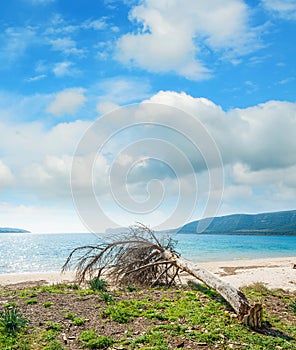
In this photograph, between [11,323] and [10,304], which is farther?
[10,304]

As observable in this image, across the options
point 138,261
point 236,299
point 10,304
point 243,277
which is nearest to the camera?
point 236,299

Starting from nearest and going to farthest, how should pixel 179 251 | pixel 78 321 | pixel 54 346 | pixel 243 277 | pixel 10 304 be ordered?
pixel 54 346 < pixel 78 321 < pixel 10 304 < pixel 243 277 < pixel 179 251

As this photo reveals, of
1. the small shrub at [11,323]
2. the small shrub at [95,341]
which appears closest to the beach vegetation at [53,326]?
the small shrub at [11,323]

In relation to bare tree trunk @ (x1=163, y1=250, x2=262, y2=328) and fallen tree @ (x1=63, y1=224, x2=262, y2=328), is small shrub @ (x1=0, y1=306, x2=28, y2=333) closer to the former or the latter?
bare tree trunk @ (x1=163, y1=250, x2=262, y2=328)

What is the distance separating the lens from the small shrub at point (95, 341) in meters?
6.98

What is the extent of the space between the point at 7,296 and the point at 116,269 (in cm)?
478

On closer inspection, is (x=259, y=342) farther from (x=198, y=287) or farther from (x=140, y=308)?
(x=198, y=287)

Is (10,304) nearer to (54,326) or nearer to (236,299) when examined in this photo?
(54,326)

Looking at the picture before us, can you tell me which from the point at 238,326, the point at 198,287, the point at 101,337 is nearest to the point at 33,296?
the point at 101,337

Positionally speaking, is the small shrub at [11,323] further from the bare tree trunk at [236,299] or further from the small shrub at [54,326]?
the bare tree trunk at [236,299]

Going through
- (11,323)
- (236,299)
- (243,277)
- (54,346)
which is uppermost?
(236,299)

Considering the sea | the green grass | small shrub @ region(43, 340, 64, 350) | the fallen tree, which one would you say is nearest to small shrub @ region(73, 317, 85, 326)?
the green grass

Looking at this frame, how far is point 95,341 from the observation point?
23.2 ft

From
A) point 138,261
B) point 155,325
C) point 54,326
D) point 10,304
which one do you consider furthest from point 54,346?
point 138,261
